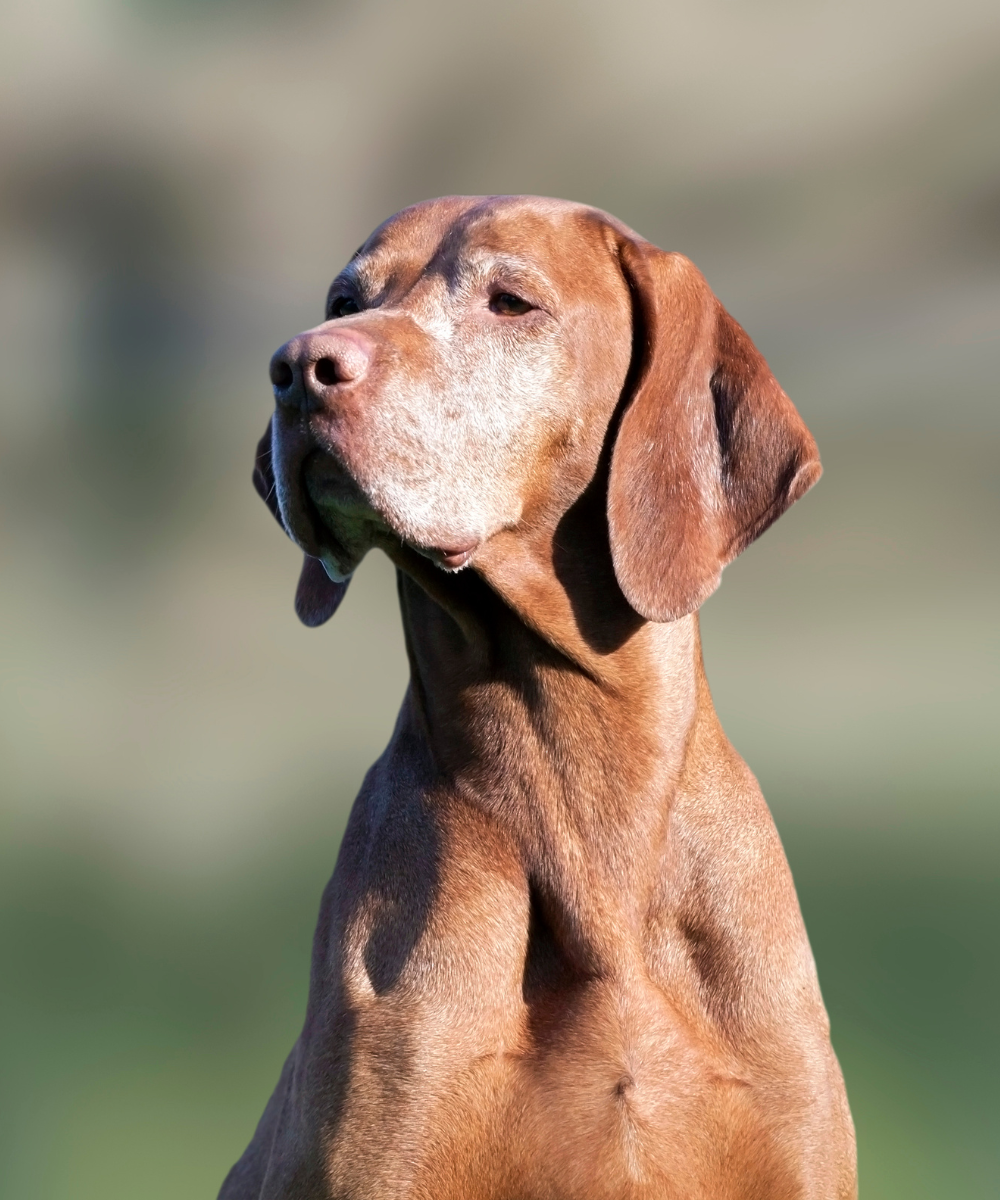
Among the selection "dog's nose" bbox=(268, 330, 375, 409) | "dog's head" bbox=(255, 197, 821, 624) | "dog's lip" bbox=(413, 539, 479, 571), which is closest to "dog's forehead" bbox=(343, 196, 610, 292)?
"dog's head" bbox=(255, 197, 821, 624)

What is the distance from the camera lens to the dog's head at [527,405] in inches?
98.7

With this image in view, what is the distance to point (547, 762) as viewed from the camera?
9.17 ft

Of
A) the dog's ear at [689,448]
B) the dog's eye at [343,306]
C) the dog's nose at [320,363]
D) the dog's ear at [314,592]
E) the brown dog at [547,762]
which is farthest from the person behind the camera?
Answer: the dog's ear at [314,592]

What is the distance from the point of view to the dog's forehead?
2.79 m

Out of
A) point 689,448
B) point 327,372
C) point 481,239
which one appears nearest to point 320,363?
point 327,372

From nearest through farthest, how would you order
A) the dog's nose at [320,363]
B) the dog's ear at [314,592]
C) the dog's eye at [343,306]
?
the dog's nose at [320,363] < the dog's eye at [343,306] < the dog's ear at [314,592]

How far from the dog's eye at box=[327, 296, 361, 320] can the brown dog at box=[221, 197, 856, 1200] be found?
0.02 metres

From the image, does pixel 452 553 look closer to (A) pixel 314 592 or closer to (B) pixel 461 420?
(B) pixel 461 420

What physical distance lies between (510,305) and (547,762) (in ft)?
3.08

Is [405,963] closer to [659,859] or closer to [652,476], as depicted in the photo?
[659,859]

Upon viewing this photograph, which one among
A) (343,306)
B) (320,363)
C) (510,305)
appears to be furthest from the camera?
(343,306)

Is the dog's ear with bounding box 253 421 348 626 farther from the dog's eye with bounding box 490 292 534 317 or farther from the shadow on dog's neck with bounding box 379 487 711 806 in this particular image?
the dog's eye with bounding box 490 292 534 317

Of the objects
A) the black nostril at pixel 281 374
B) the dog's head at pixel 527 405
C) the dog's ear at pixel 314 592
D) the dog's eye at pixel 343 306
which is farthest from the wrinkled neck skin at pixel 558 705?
the dog's eye at pixel 343 306

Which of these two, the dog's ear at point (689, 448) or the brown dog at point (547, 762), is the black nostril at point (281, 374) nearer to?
the brown dog at point (547, 762)
